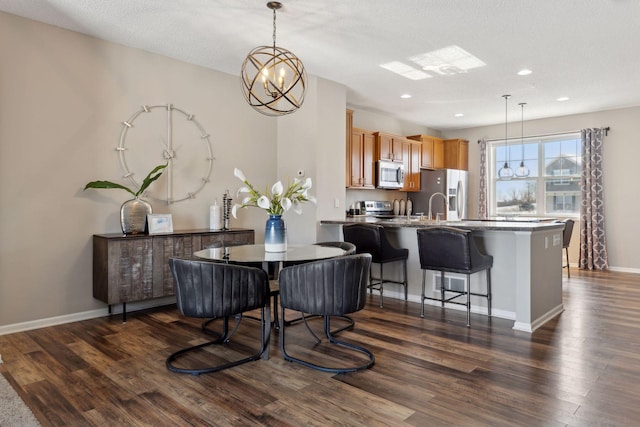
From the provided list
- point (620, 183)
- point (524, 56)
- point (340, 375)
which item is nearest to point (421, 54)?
point (524, 56)

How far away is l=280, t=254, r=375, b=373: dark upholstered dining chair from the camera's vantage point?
108 inches

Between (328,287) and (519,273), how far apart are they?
196 cm

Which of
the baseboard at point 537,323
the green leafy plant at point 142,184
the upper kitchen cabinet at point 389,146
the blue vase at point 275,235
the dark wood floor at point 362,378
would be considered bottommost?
the dark wood floor at point 362,378

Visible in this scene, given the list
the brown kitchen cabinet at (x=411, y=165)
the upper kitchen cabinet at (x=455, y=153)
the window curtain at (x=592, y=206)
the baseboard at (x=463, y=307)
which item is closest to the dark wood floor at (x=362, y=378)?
the baseboard at (x=463, y=307)

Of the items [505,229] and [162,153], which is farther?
[162,153]

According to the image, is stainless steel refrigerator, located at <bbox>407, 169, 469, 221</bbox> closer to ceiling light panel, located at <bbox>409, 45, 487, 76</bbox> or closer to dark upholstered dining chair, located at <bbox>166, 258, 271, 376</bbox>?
ceiling light panel, located at <bbox>409, 45, 487, 76</bbox>

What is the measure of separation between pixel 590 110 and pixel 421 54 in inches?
167

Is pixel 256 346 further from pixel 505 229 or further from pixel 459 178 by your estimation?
pixel 459 178

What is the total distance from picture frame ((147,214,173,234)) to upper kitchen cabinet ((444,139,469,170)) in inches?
231

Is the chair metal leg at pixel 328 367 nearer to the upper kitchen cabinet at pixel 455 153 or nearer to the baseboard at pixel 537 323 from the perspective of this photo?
the baseboard at pixel 537 323

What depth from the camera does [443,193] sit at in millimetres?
7633

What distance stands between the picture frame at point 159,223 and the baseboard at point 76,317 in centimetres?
83

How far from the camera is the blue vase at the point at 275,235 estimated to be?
3227 mm

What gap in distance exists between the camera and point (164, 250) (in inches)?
163
